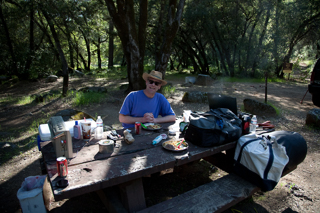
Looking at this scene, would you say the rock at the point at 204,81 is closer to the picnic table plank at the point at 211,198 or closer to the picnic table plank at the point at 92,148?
the picnic table plank at the point at 92,148

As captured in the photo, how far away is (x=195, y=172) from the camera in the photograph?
353 cm

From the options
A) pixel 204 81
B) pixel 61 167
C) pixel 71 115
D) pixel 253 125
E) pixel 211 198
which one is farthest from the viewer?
pixel 204 81

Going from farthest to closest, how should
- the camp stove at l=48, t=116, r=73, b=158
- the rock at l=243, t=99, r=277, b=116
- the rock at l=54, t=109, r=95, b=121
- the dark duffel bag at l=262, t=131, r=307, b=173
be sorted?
the rock at l=243, t=99, r=277, b=116
the rock at l=54, t=109, r=95, b=121
the dark duffel bag at l=262, t=131, r=307, b=173
the camp stove at l=48, t=116, r=73, b=158

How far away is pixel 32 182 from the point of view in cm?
240

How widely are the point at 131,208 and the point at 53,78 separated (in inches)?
581

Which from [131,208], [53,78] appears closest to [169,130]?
[131,208]

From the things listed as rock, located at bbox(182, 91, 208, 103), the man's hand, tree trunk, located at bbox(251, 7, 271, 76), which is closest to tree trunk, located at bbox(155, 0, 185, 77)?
rock, located at bbox(182, 91, 208, 103)

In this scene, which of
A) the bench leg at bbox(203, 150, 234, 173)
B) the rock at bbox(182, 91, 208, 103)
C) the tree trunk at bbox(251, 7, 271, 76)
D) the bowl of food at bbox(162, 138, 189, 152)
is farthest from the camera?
the tree trunk at bbox(251, 7, 271, 76)

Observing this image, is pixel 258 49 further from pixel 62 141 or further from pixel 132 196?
pixel 62 141

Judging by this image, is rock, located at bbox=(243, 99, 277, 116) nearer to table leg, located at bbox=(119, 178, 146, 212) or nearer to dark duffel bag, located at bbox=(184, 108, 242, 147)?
dark duffel bag, located at bbox=(184, 108, 242, 147)

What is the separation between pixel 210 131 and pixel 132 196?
1064 millimetres

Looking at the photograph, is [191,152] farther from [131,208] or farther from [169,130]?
[131,208]

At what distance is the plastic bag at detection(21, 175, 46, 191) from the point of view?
92.5 inches

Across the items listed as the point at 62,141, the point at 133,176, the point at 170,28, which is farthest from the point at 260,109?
the point at 62,141
